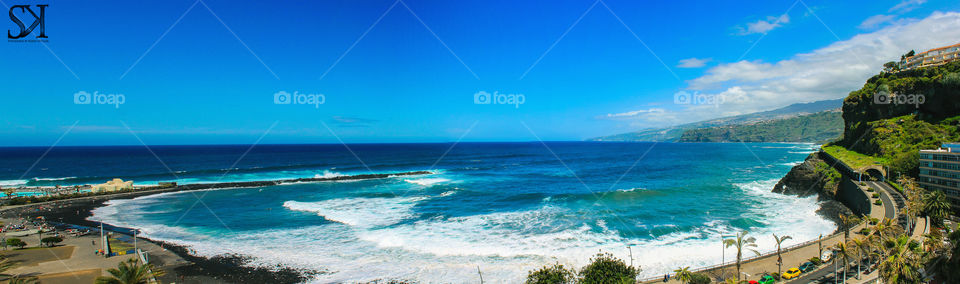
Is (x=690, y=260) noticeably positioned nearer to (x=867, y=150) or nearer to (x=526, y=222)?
(x=526, y=222)

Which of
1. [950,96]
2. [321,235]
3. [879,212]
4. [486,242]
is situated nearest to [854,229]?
[879,212]

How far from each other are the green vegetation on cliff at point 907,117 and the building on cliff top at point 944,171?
5253 millimetres

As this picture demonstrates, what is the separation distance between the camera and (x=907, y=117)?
51.8 m

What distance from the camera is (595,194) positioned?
5119 centimetres

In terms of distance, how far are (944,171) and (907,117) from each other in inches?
1067

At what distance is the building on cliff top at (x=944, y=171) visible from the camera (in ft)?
103

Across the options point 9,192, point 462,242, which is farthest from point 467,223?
point 9,192

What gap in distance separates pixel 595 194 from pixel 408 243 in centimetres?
2999

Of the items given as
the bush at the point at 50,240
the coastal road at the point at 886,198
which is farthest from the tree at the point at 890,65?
the bush at the point at 50,240

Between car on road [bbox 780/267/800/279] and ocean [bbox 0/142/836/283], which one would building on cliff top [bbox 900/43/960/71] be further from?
car on road [bbox 780/267/800/279]

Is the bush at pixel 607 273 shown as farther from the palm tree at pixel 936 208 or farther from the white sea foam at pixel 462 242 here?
the palm tree at pixel 936 208

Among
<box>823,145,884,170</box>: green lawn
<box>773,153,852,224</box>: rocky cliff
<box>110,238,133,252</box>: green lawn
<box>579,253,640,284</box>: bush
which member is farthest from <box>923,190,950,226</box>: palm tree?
<box>110,238,133,252</box>: green lawn

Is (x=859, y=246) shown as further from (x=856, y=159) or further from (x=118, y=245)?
(x=118, y=245)

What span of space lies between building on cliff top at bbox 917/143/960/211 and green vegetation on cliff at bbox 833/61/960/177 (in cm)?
525
